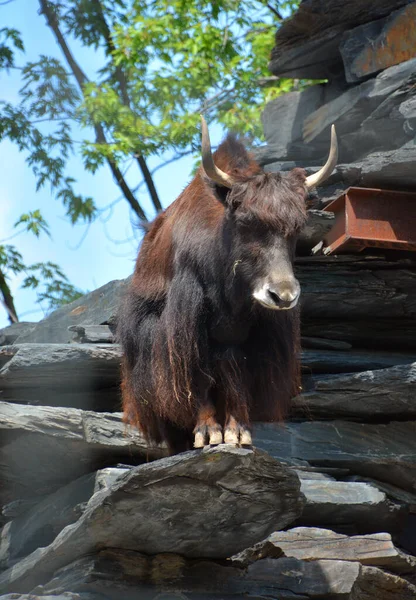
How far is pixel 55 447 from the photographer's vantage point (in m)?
7.21

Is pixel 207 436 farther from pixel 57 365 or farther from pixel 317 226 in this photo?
pixel 317 226

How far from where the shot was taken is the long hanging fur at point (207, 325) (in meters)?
5.78

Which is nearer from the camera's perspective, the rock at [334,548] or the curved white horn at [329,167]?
the curved white horn at [329,167]

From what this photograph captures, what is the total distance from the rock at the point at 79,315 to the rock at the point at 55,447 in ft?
4.33

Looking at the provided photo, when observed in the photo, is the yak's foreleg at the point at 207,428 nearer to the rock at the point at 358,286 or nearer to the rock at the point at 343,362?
the rock at the point at 343,362

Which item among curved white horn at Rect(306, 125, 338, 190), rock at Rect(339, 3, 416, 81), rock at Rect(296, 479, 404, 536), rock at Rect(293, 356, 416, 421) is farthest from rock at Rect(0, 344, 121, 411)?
rock at Rect(339, 3, 416, 81)

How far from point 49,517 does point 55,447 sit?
0.53 metres

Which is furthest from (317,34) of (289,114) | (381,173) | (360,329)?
(360,329)

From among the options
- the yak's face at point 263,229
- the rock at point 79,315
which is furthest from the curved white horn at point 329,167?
the rock at point 79,315

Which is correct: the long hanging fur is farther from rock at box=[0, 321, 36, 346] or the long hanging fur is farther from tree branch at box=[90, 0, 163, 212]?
tree branch at box=[90, 0, 163, 212]

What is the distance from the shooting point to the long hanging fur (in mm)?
5781

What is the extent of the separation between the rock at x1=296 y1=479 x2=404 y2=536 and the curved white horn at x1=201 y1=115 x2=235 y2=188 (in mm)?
2399

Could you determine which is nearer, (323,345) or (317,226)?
(317,226)

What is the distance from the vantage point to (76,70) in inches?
619
